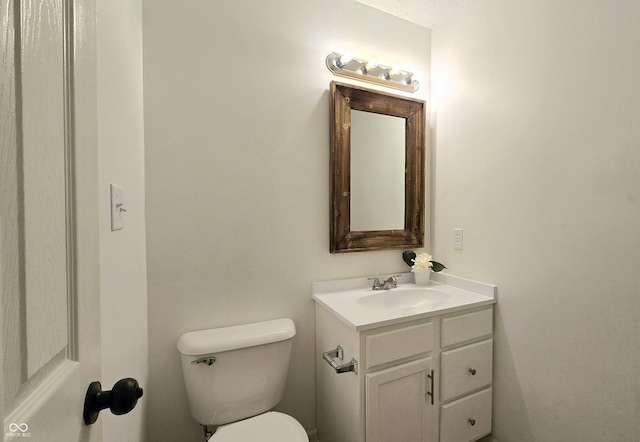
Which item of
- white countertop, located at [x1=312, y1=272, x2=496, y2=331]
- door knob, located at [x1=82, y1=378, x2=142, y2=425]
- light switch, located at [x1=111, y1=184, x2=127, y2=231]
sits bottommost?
white countertop, located at [x1=312, y1=272, x2=496, y2=331]

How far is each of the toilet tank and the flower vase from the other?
82cm

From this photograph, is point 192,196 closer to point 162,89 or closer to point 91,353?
point 162,89

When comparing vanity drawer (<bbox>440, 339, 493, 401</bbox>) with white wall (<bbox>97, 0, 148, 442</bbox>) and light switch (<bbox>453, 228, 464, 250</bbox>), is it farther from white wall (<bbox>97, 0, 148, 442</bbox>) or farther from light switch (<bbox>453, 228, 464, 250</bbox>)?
white wall (<bbox>97, 0, 148, 442</bbox>)

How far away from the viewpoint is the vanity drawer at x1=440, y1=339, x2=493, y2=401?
1244mm

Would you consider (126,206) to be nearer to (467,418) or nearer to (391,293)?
(391,293)

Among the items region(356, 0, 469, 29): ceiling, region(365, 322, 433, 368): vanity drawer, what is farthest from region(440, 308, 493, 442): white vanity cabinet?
region(356, 0, 469, 29): ceiling

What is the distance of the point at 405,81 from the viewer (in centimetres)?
164

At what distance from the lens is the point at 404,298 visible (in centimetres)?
154

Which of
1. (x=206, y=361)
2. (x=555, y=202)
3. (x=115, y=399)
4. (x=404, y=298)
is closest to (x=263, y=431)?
(x=206, y=361)

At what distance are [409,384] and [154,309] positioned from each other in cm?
113

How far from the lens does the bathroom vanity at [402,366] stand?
1.09m

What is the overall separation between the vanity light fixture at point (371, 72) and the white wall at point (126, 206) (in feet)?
2.95

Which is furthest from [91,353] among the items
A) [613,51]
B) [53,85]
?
[613,51]

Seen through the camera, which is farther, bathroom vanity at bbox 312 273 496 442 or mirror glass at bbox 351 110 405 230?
mirror glass at bbox 351 110 405 230
